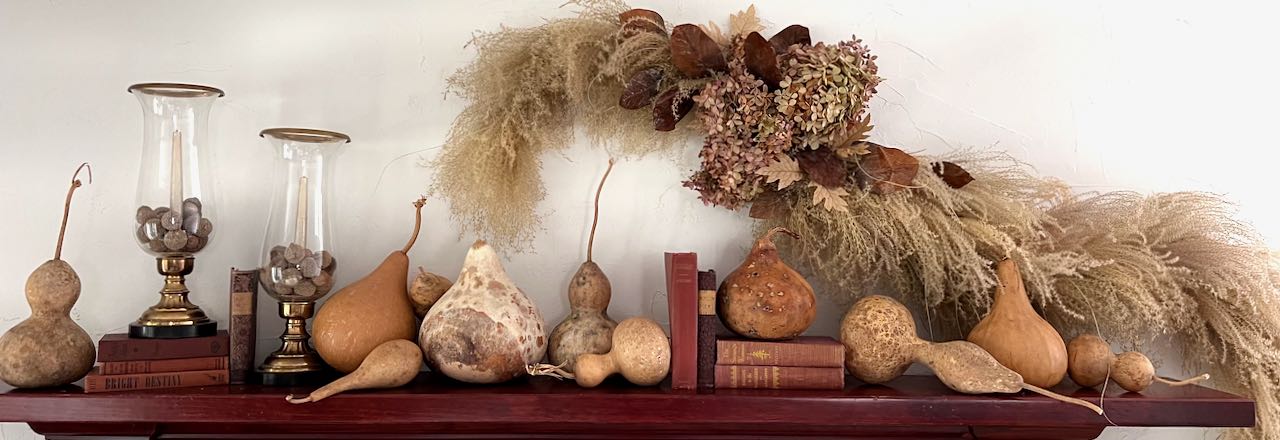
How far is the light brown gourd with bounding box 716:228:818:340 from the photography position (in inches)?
43.7

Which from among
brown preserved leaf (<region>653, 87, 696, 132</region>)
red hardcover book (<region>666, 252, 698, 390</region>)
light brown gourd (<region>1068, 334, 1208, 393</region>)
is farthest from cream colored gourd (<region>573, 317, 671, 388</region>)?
light brown gourd (<region>1068, 334, 1208, 393</region>)

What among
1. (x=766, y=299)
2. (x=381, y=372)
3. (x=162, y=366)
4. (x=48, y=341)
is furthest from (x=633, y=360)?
(x=48, y=341)

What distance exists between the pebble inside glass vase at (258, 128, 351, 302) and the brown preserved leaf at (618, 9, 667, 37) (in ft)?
1.35

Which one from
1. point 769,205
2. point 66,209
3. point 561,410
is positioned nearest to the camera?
point 561,410

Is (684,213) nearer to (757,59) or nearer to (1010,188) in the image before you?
(757,59)

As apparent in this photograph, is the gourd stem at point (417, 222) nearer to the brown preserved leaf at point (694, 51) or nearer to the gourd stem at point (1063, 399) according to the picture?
the brown preserved leaf at point (694, 51)

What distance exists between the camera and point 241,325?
3.66ft

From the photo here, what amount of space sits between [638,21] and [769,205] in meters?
0.32

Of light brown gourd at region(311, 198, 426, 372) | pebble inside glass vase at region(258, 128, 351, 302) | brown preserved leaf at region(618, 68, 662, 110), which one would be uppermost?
brown preserved leaf at region(618, 68, 662, 110)

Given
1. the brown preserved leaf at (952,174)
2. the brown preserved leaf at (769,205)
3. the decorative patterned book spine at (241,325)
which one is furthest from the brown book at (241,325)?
the brown preserved leaf at (952,174)

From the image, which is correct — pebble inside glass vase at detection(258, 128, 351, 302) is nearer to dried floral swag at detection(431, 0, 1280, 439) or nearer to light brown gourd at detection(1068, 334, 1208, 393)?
dried floral swag at detection(431, 0, 1280, 439)

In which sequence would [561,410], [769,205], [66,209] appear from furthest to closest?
[769,205], [66,209], [561,410]

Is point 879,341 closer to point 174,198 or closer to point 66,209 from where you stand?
point 174,198

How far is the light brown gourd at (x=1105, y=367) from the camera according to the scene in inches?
43.4
